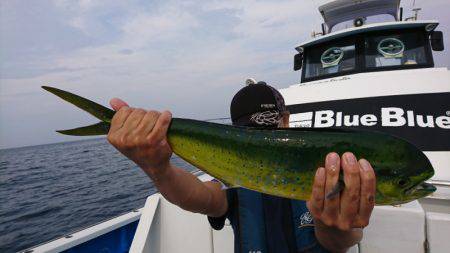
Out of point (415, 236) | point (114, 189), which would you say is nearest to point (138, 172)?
point (114, 189)

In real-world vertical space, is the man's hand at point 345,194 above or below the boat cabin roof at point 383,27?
below

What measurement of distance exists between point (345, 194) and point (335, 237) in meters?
0.56

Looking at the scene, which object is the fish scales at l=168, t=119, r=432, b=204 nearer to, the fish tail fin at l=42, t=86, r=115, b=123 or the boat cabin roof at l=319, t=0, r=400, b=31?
the fish tail fin at l=42, t=86, r=115, b=123

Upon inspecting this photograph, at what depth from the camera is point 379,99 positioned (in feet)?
17.9

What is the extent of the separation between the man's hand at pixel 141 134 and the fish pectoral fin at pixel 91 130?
6cm

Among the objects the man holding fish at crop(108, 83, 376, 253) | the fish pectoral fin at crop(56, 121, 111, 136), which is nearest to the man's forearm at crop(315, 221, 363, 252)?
the man holding fish at crop(108, 83, 376, 253)

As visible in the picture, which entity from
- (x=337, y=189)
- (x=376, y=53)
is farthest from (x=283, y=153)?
(x=376, y=53)

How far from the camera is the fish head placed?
1.87 metres

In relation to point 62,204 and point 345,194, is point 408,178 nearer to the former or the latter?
point 345,194

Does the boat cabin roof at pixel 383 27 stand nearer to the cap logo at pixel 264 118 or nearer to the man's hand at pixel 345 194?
the cap logo at pixel 264 118

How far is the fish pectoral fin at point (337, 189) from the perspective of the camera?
1850 millimetres

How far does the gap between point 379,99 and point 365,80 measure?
780 mm

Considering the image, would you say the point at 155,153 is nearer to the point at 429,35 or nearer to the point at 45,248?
the point at 45,248

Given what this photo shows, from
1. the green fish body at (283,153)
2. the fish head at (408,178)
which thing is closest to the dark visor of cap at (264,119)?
the green fish body at (283,153)
